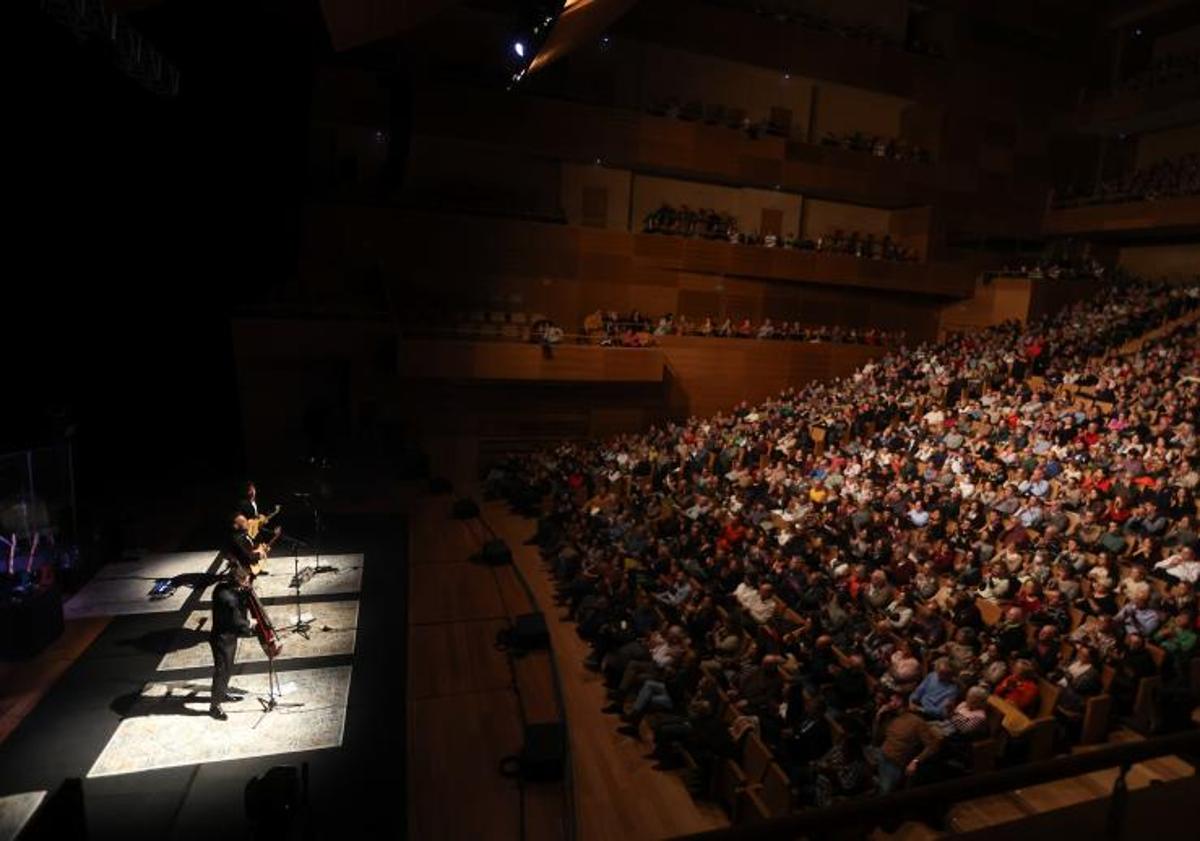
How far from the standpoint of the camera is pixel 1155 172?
1608 centimetres

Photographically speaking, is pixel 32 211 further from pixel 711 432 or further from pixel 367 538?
pixel 711 432

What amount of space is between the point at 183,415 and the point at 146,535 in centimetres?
362

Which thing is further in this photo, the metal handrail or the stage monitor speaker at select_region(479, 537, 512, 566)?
the stage monitor speaker at select_region(479, 537, 512, 566)

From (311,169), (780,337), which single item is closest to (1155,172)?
(780,337)

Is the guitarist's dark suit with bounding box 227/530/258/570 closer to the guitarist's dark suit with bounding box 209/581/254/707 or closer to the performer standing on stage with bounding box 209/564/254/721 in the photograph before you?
the performer standing on stage with bounding box 209/564/254/721

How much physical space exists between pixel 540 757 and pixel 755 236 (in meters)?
13.5

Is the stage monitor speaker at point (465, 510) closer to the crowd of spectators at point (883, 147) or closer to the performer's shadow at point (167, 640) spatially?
the performer's shadow at point (167, 640)

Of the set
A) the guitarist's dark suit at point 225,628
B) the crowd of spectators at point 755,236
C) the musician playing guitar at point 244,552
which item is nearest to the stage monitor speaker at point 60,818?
the guitarist's dark suit at point 225,628

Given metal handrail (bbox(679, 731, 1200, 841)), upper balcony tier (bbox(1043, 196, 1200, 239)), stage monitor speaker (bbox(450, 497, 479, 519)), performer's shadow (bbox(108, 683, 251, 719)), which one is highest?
upper balcony tier (bbox(1043, 196, 1200, 239))

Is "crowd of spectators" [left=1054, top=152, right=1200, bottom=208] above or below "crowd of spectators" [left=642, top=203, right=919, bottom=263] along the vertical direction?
above

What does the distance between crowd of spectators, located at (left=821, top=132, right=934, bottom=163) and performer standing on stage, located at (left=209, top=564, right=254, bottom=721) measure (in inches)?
614

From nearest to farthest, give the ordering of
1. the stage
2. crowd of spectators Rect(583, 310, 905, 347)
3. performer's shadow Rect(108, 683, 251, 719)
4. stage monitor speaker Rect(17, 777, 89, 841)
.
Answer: stage monitor speaker Rect(17, 777, 89, 841) < the stage < performer's shadow Rect(108, 683, 251, 719) < crowd of spectators Rect(583, 310, 905, 347)

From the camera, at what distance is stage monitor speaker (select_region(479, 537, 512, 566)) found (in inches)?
315

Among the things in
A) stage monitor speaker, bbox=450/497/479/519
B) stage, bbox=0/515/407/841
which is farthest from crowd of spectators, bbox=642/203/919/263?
stage, bbox=0/515/407/841
